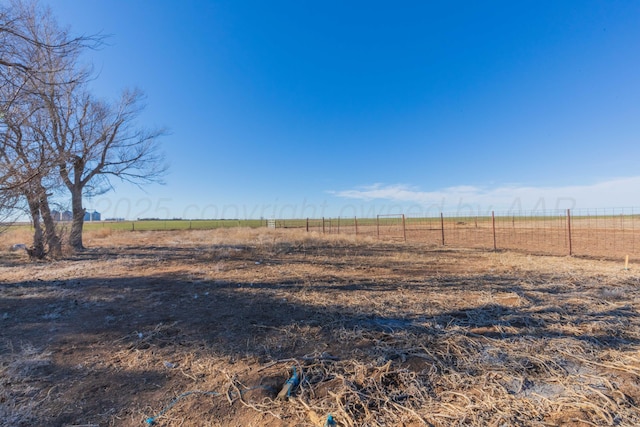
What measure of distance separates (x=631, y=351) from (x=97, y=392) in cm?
465

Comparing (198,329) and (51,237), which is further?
(51,237)

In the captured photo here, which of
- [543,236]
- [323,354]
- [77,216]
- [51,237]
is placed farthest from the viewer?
[543,236]

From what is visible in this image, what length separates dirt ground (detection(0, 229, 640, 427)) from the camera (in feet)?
6.12

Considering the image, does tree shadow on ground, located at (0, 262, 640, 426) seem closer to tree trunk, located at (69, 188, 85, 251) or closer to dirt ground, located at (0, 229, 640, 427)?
dirt ground, located at (0, 229, 640, 427)

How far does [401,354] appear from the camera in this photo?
8.48ft

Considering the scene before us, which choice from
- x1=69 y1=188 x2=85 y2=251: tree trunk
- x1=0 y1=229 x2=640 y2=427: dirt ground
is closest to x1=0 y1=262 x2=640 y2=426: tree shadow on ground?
x1=0 y1=229 x2=640 y2=427: dirt ground

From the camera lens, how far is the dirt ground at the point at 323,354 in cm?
187

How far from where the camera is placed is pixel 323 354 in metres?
2.59

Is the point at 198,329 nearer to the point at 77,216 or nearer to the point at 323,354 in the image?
the point at 323,354

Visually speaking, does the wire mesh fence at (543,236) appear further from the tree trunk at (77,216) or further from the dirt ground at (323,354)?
the tree trunk at (77,216)

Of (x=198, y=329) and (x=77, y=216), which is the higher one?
(x=77, y=216)

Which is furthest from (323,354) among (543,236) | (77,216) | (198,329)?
(543,236)

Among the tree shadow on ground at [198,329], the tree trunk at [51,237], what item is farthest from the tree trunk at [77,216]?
the tree shadow on ground at [198,329]

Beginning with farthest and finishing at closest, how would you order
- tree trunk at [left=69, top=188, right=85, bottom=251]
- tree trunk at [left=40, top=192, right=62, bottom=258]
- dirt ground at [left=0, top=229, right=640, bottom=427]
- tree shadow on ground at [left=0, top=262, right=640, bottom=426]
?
tree trunk at [left=69, top=188, right=85, bottom=251], tree trunk at [left=40, top=192, right=62, bottom=258], tree shadow on ground at [left=0, top=262, right=640, bottom=426], dirt ground at [left=0, top=229, right=640, bottom=427]
